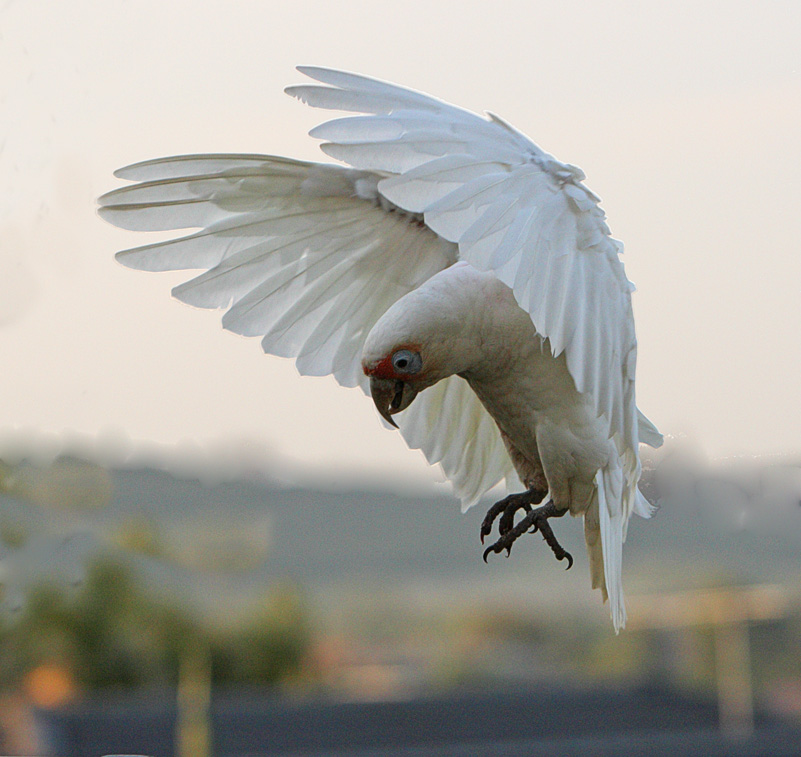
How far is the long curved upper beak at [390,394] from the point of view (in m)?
1.14

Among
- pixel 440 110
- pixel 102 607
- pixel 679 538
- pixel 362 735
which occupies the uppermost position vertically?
pixel 440 110

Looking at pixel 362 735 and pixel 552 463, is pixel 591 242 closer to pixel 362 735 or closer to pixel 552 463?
pixel 552 463

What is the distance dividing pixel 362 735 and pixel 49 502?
11.2 meters

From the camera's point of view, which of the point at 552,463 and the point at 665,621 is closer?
the point at 552,463

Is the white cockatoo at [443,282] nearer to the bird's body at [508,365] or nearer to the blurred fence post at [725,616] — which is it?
the bird's body at [508,365]

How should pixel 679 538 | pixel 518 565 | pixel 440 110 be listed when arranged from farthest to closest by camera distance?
pixel 518 565, pixel 679 538, pixel 440 110

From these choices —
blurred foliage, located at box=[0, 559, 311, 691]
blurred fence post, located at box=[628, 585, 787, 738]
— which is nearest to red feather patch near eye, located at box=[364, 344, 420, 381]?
blurred foliage, located at box=[0, 559, 311, 691]

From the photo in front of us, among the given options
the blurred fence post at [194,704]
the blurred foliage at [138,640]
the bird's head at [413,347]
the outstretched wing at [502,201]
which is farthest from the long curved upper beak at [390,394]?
the blurred foliage at [138,640]

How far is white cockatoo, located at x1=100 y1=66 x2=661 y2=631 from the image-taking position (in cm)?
103

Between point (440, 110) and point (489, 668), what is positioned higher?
point (440, 110)

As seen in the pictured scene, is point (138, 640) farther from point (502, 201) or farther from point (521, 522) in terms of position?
point (502, 201)

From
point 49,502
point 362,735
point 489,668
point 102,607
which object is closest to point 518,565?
point 362,735

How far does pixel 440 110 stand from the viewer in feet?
3.47

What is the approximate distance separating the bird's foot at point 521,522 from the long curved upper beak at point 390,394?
217mm
